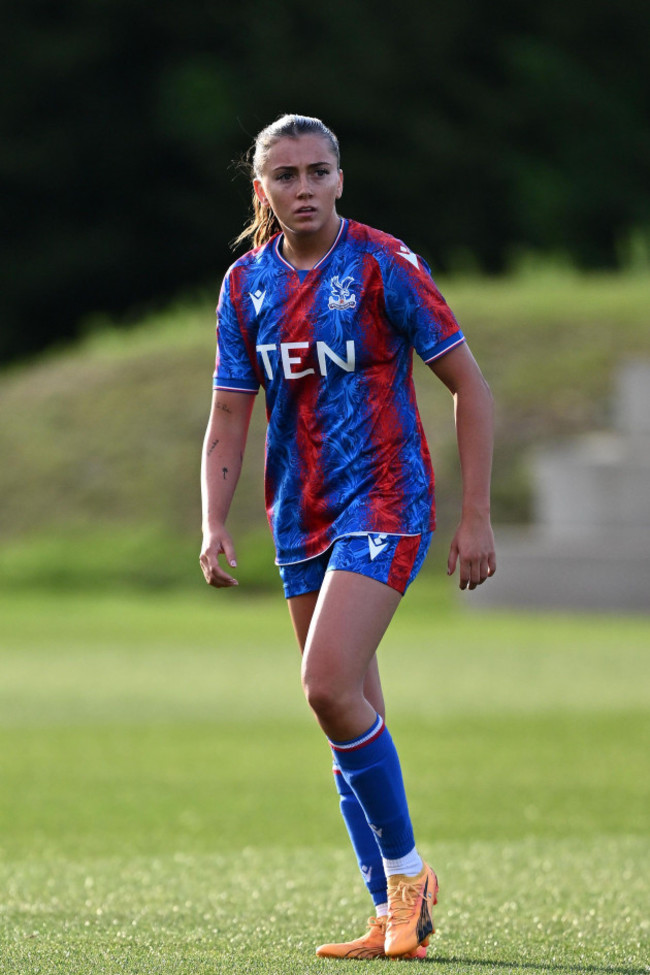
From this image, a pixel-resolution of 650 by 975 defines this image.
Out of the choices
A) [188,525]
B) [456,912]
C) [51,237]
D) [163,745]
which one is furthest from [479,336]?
[51,237]

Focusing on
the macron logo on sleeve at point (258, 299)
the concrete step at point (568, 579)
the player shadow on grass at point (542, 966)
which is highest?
the macron logo on sleeve at point (258, 299)

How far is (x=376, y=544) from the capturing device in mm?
3830

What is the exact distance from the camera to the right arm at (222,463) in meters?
4.03

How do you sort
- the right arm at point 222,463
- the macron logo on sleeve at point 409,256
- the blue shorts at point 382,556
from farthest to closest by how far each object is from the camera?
1. the right arm at point 222,463
2. the macron logo on sleeve at point 409,256
3. the blue shorts at point 382,556

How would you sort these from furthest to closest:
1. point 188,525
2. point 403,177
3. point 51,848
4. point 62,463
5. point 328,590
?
point 403,177
point 62,463
point 188,525
point 51,848
point 328,590

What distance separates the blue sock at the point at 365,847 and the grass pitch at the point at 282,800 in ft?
0.64

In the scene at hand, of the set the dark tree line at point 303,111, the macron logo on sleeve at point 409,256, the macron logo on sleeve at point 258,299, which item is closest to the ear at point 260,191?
the macron logo on sleeve at point 258,299

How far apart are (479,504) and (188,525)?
50.8 ft

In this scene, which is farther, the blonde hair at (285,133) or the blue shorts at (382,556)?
the blonde hair at (285,133)

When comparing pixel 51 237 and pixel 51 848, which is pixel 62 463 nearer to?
pixel 51 848

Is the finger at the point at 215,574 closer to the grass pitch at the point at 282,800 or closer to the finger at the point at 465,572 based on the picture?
the finger at the point at 465,572

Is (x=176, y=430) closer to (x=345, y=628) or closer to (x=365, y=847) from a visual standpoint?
(x=365, y=847)

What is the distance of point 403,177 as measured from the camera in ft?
119

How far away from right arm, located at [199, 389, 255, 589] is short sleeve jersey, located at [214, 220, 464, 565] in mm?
138
